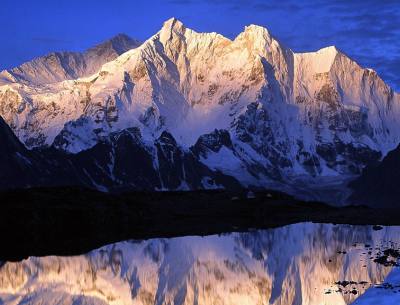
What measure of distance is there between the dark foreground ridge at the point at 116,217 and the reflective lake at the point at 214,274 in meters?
9.17

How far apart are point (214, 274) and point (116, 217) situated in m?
61.4

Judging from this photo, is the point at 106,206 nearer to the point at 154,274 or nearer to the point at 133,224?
the point at 133,224

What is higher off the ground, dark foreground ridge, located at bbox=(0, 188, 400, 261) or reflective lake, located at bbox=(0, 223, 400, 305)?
dark foreground ridge, located at bbox=(0, 188, 400, 261)

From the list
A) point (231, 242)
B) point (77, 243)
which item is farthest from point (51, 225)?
point (231, 242)

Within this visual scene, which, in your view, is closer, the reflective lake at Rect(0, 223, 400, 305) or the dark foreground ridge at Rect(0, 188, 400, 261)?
the reflective lake at Rect(0, 223, 400, 305)

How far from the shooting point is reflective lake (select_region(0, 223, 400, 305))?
63094 mm

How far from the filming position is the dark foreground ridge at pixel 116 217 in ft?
350

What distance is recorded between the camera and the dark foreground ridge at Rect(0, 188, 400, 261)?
107 meters

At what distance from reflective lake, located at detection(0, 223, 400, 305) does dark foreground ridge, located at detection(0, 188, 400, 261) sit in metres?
9.17

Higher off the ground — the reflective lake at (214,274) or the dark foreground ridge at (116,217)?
the dark foreground ridge at (116,217)

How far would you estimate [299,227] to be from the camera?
137 meters

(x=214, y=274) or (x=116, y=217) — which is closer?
(x=214, y=274)

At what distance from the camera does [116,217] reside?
137 metres

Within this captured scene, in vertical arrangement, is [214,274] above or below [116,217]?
below
